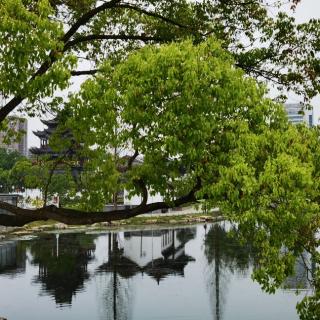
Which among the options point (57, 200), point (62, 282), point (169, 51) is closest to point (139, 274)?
point (62, 282)

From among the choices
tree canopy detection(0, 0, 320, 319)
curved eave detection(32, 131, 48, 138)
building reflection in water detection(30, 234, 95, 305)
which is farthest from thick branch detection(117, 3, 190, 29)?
curved eave detection(32, 131, 48, 138)

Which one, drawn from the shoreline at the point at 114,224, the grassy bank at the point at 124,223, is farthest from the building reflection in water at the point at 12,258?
the grassy bank at the point at 124,223

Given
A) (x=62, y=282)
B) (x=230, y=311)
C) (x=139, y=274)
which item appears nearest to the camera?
(x=230, y=311)

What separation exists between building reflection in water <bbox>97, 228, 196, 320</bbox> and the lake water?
0.16ft

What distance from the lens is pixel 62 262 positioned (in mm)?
31953

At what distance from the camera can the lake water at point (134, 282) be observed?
20.1m

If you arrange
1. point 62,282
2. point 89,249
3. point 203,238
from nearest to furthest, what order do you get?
point 62,282 → point 89,249 → point 203,238

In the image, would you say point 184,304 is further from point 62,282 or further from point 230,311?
point 62,282

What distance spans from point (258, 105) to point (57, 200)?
152ft

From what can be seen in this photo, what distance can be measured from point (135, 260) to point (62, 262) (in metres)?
4.90

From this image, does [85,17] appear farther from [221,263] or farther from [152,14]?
[221,263]

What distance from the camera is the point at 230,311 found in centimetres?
1998

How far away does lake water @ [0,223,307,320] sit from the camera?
Result: 2009cm

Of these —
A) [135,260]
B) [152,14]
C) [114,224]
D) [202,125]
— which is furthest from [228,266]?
[114,224]
